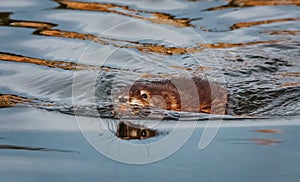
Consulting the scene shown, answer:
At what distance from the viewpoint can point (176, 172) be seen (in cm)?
307

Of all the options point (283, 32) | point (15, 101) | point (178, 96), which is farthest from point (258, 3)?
point (15, 101)

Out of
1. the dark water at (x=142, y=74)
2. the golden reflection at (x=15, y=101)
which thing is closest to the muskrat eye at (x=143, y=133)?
the dark water at (x=142, y=74)

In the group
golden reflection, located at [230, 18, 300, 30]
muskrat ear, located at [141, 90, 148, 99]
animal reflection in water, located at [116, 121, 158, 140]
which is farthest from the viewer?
golden reflection, located at [230, 18, 300, 30]

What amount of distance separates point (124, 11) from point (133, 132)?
3196 millimetres

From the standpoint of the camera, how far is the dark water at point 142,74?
10.4 feet

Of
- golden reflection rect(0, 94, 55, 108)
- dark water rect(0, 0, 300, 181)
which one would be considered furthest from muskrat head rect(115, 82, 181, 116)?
golden reflection rect(0, 94, 55, 108)

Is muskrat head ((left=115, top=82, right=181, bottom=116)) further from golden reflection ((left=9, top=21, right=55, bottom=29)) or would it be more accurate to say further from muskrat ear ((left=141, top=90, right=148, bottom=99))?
golden reflection ((left=9, top=21, right=55, bottom=29))

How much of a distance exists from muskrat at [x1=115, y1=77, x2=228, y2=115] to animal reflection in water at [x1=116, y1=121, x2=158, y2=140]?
0.91ft

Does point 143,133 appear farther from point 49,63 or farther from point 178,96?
point 49,63

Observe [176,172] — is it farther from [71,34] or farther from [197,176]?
[71,34]

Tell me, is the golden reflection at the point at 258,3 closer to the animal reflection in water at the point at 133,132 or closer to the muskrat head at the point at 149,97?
the muskrat head at the point at 149,97

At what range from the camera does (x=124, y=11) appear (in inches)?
261

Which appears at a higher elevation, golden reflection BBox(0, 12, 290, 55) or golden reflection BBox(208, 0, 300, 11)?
golden reflection BBox(208, 0, 300, 11)

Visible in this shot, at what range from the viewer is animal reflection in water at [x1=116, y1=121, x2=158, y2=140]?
3.54 meters
